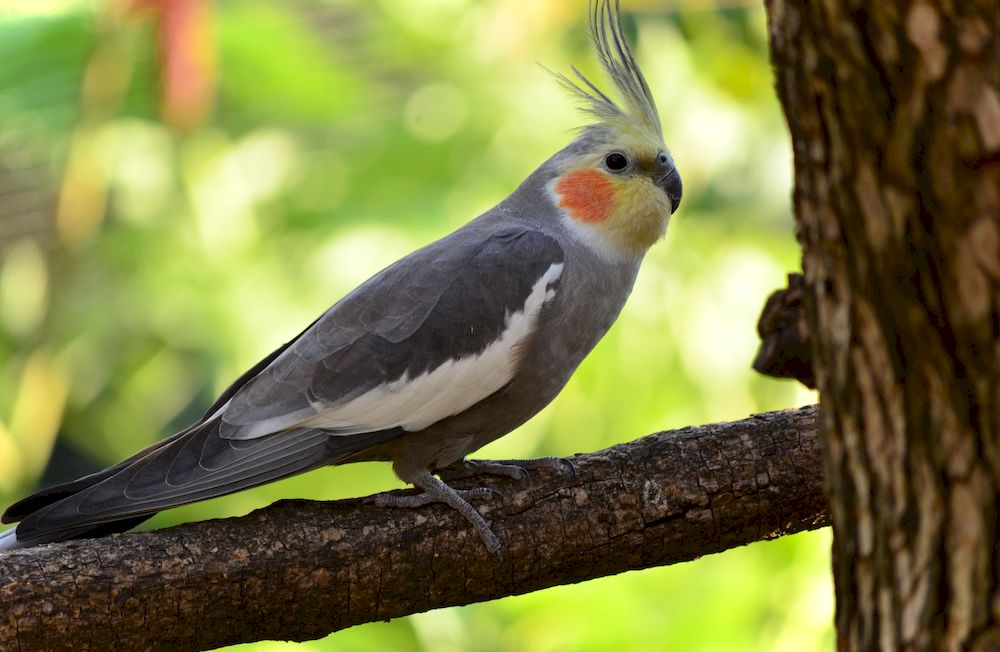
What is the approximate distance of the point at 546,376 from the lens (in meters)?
2.12

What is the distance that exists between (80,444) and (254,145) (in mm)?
1735

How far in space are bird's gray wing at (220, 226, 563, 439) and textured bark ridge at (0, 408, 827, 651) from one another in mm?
197

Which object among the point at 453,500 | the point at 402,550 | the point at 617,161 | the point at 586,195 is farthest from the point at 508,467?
the point at 617,161

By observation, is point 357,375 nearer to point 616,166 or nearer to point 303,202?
point 616,166

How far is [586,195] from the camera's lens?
7.54 ft

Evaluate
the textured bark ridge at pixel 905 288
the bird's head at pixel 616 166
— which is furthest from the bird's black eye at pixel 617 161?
the textured bark ridge at pixel 905 288

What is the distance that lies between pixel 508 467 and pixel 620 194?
682mm

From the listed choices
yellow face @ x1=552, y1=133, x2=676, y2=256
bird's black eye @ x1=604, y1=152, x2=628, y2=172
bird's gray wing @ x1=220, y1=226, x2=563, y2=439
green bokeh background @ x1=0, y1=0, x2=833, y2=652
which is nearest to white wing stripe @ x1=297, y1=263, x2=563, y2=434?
bird's gray wing @ x1=220, y1=226, x2=563, y2=439

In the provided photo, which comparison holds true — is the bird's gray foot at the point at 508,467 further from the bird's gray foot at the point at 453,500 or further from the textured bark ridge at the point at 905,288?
the textured bark ridge at the point at 905,288

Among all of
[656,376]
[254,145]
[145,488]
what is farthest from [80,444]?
[145,488]

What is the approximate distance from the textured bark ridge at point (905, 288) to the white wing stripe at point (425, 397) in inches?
38.3

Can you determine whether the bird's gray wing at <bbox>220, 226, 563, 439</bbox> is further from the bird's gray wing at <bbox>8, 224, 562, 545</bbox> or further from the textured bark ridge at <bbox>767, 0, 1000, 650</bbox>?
the textured bark ridge at <bbox>767, 0, 1000, 650</bbox>

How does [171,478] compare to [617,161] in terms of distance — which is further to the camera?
[617,161]

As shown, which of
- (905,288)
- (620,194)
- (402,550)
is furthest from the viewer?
(620,194)
